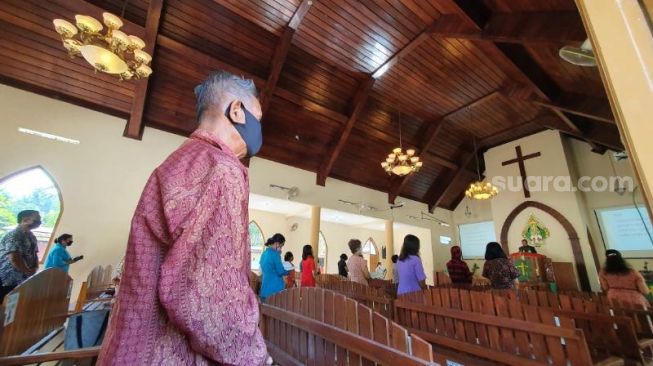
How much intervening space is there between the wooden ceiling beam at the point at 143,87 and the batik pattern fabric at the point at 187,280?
4533mm

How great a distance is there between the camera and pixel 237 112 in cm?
87

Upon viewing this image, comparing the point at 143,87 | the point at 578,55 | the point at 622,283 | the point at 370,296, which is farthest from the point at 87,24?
the point at 622,283

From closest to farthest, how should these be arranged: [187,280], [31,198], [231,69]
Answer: [187,280], [31,198], [231,69]

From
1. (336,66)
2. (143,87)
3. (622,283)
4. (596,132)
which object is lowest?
(622,283)

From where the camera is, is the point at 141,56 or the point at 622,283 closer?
the point at 141,56

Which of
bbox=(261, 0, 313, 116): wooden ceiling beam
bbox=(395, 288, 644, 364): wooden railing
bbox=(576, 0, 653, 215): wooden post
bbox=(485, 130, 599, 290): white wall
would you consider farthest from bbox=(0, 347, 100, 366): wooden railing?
bbox=(485, 130, 599, 290): white wall

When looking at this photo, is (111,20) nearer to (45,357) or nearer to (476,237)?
(45,357)

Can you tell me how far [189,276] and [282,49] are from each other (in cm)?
485

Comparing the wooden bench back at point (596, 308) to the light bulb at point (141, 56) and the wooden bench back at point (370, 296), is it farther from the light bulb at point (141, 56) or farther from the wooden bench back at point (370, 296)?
the light bulb at point (141, 56)

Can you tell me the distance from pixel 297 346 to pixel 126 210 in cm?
468

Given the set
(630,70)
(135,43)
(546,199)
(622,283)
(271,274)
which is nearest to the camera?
(630,70)

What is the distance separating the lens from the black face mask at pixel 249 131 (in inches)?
34.4

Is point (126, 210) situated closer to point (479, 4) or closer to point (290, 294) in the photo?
point (290, 294)

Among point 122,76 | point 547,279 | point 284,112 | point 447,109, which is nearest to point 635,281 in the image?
point 547,279
